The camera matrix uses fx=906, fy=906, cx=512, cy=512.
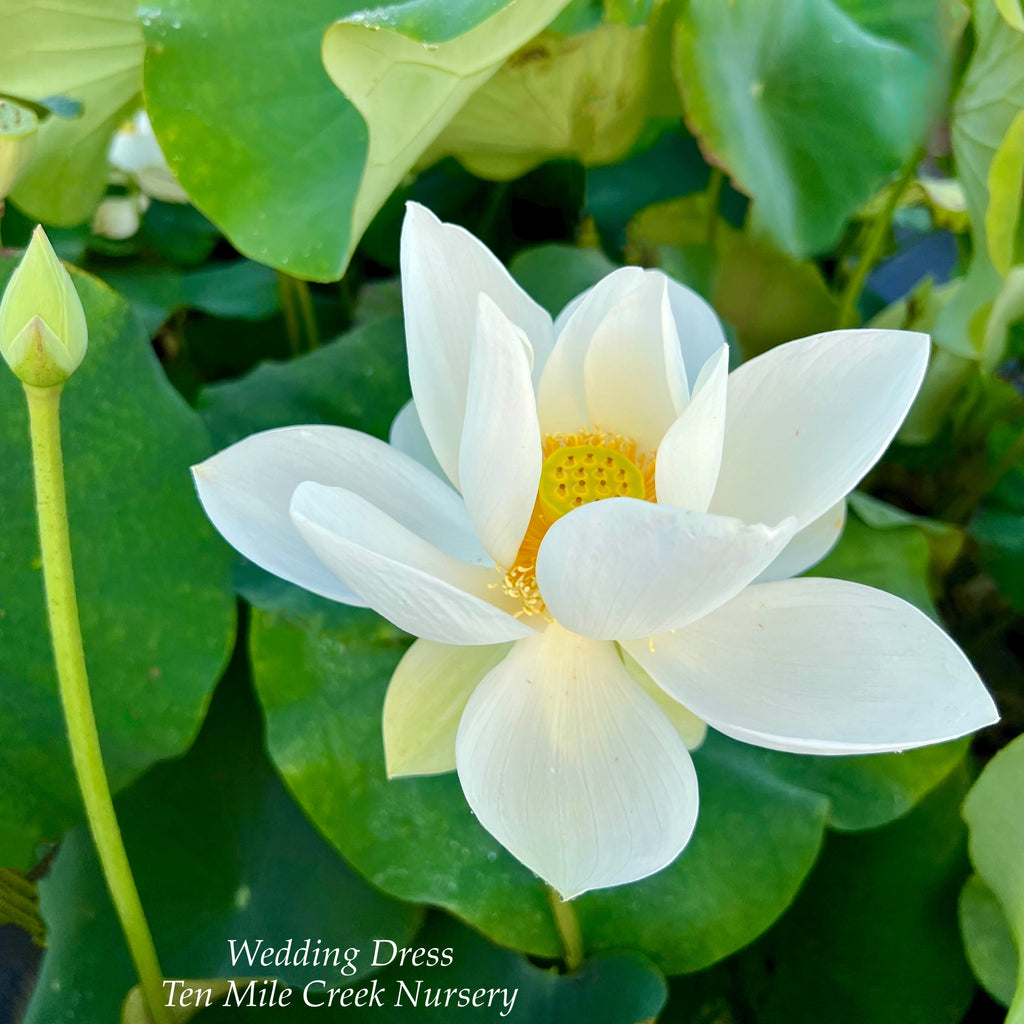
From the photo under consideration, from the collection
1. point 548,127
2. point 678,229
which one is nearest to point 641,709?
point 548,127

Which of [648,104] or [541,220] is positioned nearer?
[648,104]

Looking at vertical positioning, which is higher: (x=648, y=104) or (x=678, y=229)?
(x=648, y=104)

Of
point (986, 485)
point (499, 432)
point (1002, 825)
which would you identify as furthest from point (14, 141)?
point (986, 485)

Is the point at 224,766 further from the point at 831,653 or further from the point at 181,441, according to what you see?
the point at 831,653

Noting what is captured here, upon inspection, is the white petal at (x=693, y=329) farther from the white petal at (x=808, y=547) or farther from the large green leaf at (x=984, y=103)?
the large green leaf at (x=984, y=103)

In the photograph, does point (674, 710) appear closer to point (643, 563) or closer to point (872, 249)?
point (643, 563)

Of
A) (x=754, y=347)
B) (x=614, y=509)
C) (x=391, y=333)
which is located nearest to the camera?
(x=614, y=509)
